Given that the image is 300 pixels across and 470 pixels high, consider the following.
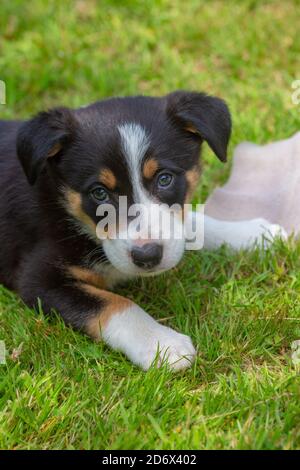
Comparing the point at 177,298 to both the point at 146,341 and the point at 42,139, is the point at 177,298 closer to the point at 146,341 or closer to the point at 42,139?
the point at 146,341

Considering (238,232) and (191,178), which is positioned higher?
(191,178)

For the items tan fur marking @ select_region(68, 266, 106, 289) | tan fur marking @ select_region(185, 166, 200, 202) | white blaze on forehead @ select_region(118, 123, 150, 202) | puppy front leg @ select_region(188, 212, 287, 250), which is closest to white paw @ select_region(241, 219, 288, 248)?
puppy front leg @ select_region(188, 212, 287, 250)

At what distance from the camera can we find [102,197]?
3.58 m

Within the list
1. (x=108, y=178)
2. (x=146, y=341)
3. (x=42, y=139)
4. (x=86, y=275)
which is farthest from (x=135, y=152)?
(x=146, y=341)

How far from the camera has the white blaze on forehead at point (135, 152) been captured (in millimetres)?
3451

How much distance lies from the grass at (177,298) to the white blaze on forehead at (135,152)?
0.71 metres

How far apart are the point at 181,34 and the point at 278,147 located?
6.66 ft

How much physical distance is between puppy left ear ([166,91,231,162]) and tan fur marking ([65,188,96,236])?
0.61 meters

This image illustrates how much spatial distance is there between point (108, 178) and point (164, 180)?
0.29 meters

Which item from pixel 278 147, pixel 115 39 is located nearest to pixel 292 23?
pixel 115 39

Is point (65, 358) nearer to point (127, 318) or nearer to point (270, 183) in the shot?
point (127, 318)

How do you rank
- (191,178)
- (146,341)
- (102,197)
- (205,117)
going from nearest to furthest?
(146,341) < (102,197) < (205,117) < (191,178)

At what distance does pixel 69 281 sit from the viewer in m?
3.82

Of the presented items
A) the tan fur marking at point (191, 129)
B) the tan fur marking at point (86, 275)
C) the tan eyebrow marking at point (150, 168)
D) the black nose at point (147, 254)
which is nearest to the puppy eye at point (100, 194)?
the tan eyebrow marking at point (150, 168)
